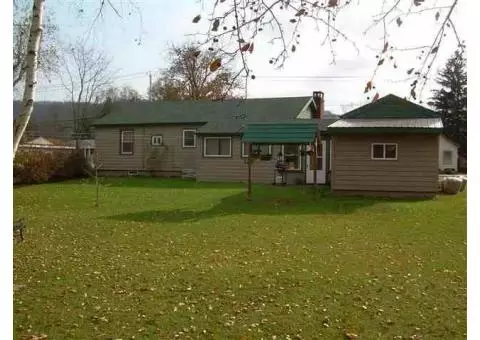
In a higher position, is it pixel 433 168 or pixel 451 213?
pixel 433 168

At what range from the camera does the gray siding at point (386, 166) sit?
15883 millimetres

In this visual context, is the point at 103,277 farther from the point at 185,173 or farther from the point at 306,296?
the point at 185,173

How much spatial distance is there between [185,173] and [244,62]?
833 inches

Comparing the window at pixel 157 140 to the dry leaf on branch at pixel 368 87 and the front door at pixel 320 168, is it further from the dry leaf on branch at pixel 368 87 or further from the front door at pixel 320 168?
the dry leaf on branch at pixel 368 87

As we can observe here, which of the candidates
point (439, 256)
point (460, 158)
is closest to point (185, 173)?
point (439, 256)

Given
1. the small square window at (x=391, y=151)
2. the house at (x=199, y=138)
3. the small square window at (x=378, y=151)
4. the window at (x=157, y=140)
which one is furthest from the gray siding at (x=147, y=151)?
the small square window at (x=391, y=151)

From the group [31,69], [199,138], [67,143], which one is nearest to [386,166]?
[199,138]

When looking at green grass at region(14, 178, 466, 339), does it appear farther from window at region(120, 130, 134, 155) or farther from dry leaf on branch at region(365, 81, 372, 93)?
window at region(120, 130, 134, 155)

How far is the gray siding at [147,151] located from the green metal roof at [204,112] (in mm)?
457

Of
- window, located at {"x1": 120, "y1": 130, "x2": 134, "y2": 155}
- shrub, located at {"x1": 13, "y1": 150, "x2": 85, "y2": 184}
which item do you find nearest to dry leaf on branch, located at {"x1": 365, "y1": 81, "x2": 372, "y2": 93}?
shrub, located at {"x1": 13, "y1": 150, "x2": 85, "y2": 184}

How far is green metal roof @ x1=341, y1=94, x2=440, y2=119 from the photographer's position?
658 inches

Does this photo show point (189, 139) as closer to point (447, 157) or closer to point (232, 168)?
point (232, 168)

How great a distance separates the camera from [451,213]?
12.5 m

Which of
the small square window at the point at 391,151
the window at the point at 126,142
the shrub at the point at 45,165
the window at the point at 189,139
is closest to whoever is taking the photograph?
the small square window at the point at 391,151
